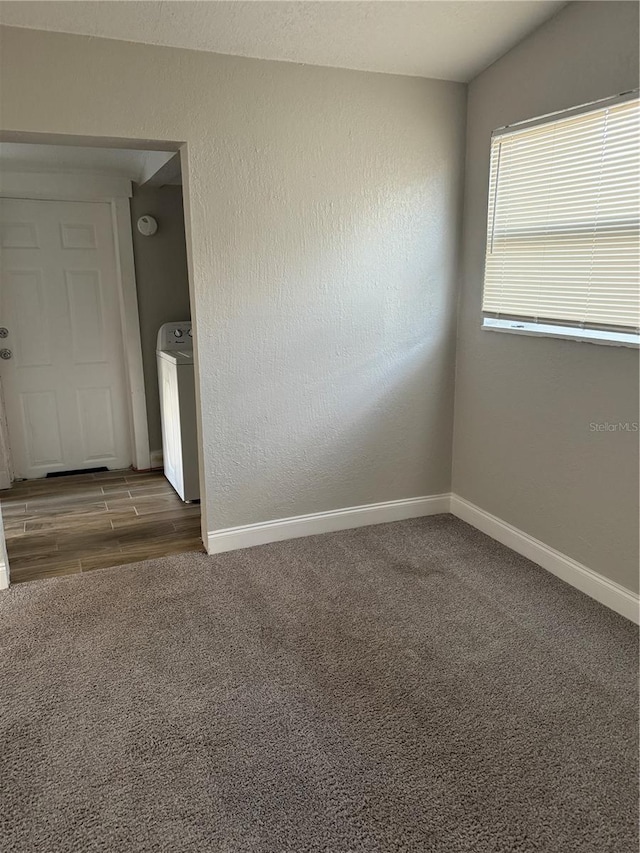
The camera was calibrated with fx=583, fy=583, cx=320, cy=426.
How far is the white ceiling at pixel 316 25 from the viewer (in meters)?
2.20

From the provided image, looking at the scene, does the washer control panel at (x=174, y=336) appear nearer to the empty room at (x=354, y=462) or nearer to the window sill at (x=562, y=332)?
the empty room at (x=354, y=462)

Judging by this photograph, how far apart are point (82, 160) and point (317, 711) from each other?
11.9 ft

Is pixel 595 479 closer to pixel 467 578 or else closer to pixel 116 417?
pixel 467 578

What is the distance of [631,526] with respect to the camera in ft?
7.68

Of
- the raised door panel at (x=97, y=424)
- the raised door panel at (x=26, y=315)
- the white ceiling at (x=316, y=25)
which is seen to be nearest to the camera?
the white ceiling at (x=316, y=25)

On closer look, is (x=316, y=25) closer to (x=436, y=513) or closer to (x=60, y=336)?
(x=436, y=513)

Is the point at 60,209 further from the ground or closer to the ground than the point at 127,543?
further from the ground

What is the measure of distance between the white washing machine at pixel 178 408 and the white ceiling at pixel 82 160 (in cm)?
107

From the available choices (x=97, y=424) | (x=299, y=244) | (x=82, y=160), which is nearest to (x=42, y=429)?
(x=97, y=424)

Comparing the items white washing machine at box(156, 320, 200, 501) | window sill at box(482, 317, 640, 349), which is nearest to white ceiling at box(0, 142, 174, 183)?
white washing machine at box(156, 320, 200, 501)

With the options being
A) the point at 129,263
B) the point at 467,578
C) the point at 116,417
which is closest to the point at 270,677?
the point at 467,578

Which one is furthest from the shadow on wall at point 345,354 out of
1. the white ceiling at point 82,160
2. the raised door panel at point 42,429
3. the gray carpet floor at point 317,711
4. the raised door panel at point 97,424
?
the raised door panel at point 42,429

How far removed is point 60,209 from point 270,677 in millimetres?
3475

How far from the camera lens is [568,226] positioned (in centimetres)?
248
